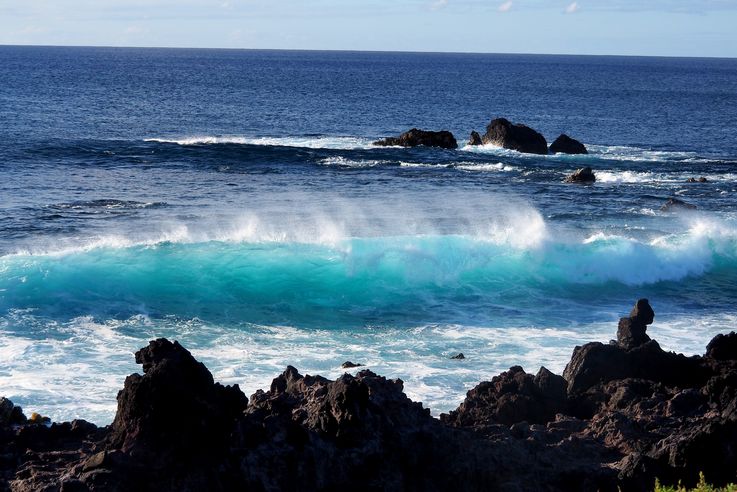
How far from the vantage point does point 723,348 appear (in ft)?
51.2

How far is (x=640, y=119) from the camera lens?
86312 mm

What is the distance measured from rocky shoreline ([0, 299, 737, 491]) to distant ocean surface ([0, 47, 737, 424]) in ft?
12.4

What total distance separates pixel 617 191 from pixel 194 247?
23.4 m

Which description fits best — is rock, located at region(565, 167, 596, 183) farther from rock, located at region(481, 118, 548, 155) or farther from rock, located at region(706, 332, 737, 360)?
rock, located at region(706, 332, 737, 360)

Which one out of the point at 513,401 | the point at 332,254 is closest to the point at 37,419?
the point at 513,401

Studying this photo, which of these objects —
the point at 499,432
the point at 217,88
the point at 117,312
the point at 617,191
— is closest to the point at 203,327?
the point at 117,312

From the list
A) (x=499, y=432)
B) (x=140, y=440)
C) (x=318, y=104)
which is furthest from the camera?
(x=318, y=104)

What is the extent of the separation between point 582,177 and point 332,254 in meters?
22.5

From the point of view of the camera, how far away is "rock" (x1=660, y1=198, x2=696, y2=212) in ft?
126

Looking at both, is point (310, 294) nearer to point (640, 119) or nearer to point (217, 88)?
point (640, 119)

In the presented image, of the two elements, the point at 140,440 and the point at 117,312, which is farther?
the point at 117,312

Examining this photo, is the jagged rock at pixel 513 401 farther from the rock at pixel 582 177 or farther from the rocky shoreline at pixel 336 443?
the rock at pixel 582 177

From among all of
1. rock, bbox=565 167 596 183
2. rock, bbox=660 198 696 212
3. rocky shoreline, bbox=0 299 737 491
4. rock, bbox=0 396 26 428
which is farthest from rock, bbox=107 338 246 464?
rock, bbox=565 167 596 183

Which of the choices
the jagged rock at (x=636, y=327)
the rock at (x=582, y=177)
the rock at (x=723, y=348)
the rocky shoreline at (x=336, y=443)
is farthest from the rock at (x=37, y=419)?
the rock at (x=582, y=177)
